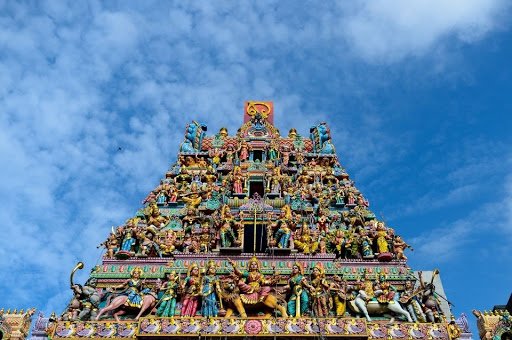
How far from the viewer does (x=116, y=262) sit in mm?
17031

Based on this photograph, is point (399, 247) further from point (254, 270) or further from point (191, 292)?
point (191, 292)

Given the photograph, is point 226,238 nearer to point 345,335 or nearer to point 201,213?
point 201,213

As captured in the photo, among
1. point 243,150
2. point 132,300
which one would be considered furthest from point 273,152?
point 132,300

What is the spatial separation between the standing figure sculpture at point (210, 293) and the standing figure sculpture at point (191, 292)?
199 millimetres

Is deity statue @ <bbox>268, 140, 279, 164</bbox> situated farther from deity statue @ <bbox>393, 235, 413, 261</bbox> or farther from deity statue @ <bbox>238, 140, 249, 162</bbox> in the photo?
deity statue @ <bbox>393, 235, 413, 261</bbox>

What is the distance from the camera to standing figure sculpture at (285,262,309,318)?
15016 millimetres

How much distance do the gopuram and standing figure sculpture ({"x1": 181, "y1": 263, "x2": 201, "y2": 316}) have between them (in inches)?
1.4

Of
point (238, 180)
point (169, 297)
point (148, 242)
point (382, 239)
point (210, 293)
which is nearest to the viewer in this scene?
point (210, 293)

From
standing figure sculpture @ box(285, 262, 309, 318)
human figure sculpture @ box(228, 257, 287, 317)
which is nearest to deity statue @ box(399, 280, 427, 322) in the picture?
standing figure sculpture @ box(285, 262, 309, 318)

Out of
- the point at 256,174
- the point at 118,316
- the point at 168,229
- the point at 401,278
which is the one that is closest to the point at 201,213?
the point at 168,229

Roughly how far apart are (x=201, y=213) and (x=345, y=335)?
24.7 feet

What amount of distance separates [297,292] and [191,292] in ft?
9.94

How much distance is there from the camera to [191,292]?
50.5ft

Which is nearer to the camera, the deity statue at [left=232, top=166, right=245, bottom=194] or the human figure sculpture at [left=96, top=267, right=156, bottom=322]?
the human figure sculpture at [left=96, top=267, right=156, bottom=322]
